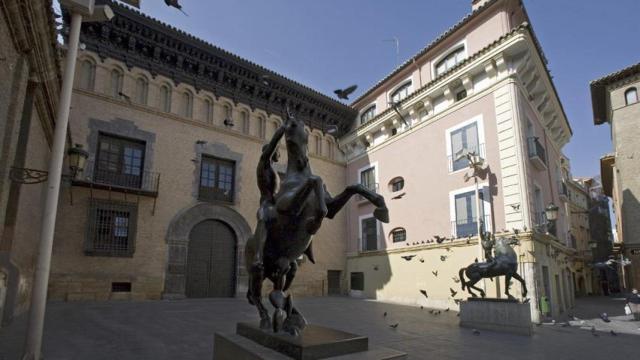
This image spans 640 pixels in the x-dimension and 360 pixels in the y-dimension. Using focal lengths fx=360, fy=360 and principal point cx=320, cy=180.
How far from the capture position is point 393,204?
68.7 feet

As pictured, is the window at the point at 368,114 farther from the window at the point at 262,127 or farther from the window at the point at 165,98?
the window at the point at 165,98

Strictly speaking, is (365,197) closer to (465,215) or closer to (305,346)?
(305,346)

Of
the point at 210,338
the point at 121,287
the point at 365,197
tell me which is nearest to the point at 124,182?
the point at 121,287

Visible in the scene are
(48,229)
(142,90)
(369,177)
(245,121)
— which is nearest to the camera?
(48,229)

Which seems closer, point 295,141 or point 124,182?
point 295,141

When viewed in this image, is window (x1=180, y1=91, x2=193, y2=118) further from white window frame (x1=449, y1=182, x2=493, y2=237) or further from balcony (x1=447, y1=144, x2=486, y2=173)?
white window frame (x1=449, y1=182, x2=493, y2=237)

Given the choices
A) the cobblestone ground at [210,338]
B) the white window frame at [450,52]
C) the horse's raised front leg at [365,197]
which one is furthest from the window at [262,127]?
the horse's raised front leg at [365,197]

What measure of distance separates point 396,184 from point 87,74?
1663 centimetres

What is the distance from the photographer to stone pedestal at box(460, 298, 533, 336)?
874 cm

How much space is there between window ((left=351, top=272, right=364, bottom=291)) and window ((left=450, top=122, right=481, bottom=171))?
29.1 feet

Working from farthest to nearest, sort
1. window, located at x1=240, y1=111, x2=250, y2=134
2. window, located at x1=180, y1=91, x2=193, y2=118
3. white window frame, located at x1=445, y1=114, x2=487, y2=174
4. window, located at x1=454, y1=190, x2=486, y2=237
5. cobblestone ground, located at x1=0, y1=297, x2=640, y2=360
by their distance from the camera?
window, located at x1=240, y1=111, x2=250, y2=134
window, located at x1=180, y1=91, x2=193, y2=118
white window frame, located at x1=445, y1=114, x2=487, y2=174
window, located at x1=454, y1=190, x2=486, y2=237
cobblestone ground, located at x1=0, y1=297, x2=640, y2=360

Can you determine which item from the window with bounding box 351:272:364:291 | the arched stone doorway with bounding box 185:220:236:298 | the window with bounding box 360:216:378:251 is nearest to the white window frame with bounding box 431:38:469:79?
the window with bounding box 360:216:378:251

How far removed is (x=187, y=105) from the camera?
18969 mm

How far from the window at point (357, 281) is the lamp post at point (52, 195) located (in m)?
18.6
